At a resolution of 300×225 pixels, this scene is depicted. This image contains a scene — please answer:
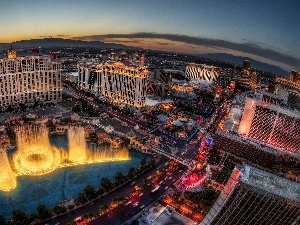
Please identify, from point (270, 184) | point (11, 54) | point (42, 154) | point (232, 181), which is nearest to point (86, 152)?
point (42, 154)

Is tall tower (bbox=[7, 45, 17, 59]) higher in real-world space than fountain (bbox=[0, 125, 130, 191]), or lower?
higher

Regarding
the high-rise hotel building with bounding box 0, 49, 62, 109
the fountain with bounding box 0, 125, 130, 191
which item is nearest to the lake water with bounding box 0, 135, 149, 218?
the fountain with bounding box 0, 125, 130, 191

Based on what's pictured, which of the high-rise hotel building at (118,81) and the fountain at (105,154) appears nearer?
the fountain at (105,154)

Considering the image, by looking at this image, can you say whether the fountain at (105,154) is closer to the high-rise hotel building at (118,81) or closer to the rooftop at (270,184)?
the high-rise hotel building at (118,81)

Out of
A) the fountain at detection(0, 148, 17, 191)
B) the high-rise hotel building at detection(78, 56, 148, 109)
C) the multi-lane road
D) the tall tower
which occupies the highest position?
the tall tower

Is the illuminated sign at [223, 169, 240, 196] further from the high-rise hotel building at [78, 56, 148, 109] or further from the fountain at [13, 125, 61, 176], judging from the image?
the high-rise hotel building at [78, 56, 148, 109]

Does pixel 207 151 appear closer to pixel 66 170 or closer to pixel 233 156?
pixel 233 156

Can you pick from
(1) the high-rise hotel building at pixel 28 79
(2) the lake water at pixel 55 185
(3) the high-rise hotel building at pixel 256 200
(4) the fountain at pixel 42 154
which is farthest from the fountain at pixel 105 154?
(3) the high-rise hotel building at pixel 256 200

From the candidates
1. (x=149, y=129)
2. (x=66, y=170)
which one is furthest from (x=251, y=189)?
(x=149, y=129)
